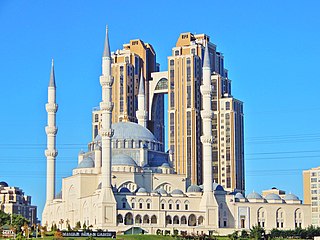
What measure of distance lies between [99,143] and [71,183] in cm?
527

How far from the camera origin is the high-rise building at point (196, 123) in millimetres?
97062

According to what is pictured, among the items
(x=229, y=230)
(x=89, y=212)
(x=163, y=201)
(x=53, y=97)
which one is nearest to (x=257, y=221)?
(x=229, y=230)

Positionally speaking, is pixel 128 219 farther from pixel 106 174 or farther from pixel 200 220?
pixel 200 220

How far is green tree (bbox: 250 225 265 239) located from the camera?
69.6 meters

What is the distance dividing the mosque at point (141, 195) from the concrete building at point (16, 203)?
33941 millimetres

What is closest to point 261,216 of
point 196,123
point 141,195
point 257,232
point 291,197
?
point 291,197

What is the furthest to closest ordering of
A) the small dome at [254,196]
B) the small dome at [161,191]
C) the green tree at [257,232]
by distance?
the small dome at [254,196] → the small dome at [161,191] → the green tree at [257,232]

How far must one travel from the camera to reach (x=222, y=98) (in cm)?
10069

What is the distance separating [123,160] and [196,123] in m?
23.1

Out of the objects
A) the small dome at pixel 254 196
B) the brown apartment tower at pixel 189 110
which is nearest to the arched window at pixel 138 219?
the small dome at pixel 254 196

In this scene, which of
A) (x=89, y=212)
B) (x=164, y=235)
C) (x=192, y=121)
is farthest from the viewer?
(x=192, y=121)

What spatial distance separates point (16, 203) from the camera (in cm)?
11638

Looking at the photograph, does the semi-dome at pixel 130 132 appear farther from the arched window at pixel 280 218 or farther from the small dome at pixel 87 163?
the arched window at pixel 280 218

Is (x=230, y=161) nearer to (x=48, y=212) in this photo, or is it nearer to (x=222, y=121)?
(x=222, y=121)
